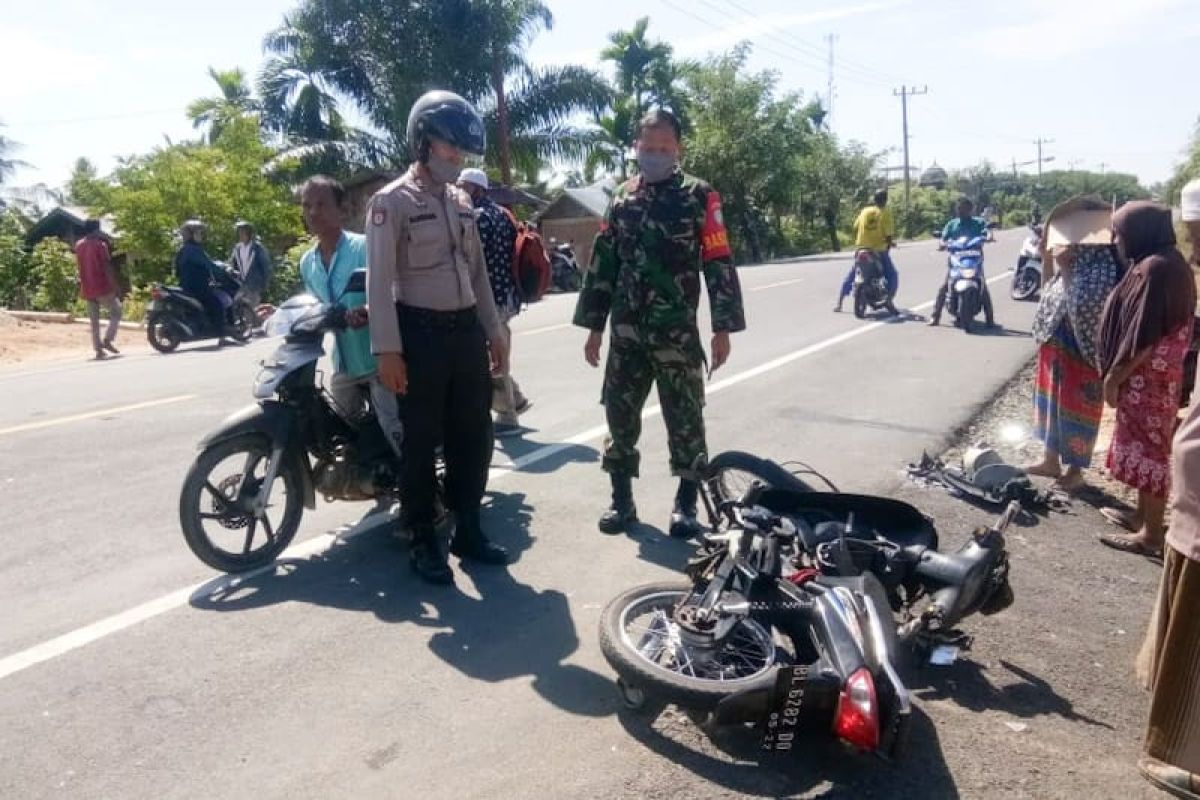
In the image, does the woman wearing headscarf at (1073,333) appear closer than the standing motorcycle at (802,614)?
No

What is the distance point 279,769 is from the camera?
2969 mm

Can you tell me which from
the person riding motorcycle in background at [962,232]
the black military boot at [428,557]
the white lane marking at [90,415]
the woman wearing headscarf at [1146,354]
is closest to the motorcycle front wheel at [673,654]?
the black military boot at [428,557]

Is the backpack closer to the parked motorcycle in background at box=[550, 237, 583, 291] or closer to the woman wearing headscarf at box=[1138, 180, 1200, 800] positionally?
the woman wearing headscarf at box=[1138, 180, 1200, 800]

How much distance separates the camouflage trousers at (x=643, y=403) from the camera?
16.2ft

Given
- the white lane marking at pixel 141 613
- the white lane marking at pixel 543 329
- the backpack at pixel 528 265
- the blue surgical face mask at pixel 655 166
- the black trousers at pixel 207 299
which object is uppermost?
the blue surgical face mask at pixel 655 166

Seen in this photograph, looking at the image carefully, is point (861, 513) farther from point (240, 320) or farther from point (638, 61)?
point (638, 61)

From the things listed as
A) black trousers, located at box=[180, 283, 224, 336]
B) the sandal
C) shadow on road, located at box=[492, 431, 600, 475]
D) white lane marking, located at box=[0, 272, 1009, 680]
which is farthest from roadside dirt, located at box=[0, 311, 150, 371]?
the sandal

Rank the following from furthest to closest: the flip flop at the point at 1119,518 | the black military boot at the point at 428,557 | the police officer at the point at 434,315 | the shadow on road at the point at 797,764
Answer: the flip flop at the point at 1119,518
the black military boot at the point at 428,557
the police officer at the point at 434,315
the shadow on road at the point at 797,764

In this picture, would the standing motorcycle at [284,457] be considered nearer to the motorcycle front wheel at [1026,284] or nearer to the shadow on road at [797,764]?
the shadow on road at [797,764]

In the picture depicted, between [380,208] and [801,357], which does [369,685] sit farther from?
[801,357]

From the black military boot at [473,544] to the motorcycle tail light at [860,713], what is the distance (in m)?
2.16

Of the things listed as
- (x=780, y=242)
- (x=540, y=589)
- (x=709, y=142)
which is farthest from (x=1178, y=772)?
(x=780, y=242)

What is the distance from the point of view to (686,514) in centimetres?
498

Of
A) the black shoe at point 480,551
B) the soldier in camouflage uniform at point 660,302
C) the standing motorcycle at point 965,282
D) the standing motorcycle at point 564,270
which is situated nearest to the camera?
the black shoe at point 480,551
